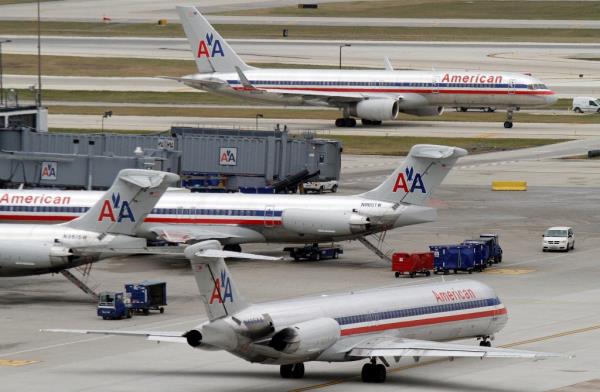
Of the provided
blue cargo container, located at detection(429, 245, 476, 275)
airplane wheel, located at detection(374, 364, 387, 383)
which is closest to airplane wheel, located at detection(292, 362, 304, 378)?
airplane wheel, located at detection(374, 364, 387, 383)

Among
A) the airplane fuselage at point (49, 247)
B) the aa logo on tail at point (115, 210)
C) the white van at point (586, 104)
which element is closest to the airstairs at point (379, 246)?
the aa logo on tail at point (115, 210)

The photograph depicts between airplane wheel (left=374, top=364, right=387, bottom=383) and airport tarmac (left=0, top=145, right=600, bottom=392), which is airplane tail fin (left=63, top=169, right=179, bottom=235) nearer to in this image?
airport tarmac (left=0, top=145, right=600, bottom=392)

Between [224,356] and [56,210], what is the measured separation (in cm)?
2797

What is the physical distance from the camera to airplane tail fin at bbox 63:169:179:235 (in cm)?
6631

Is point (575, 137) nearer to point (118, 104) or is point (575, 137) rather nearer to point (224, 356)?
point (118, 104)

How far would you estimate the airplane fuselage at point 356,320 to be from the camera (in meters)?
46.1

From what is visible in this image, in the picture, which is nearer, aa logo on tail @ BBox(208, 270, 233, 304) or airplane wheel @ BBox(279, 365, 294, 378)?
aa logo on tail @ BBox(208, 270, 233, 304)

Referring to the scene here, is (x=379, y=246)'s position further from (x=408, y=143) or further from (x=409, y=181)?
(x=408, y=143)

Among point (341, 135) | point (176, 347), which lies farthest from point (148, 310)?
point (341, 135)

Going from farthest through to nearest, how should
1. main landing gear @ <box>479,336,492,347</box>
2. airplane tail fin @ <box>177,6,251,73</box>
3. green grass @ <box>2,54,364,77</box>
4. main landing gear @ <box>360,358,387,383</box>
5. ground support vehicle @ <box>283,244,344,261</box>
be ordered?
green grass @ <box>2,54,364,77</box> < airplane tail fin @ <box>177,6,251,73</box> < ground support vehicle @ <box>283,244,344,261</box> < main landing gear @ <box>479,336,492,347</box> < main landing gear @ <box>360,358,387,383</box>

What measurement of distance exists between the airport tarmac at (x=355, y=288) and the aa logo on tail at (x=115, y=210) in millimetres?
4145

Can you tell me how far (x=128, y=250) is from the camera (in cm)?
→ 6581

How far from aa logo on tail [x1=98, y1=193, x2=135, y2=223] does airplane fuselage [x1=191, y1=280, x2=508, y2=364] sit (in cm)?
1773

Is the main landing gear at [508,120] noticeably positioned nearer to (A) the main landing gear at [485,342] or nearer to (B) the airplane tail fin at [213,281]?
(A) the main landing gear at [485,342]
